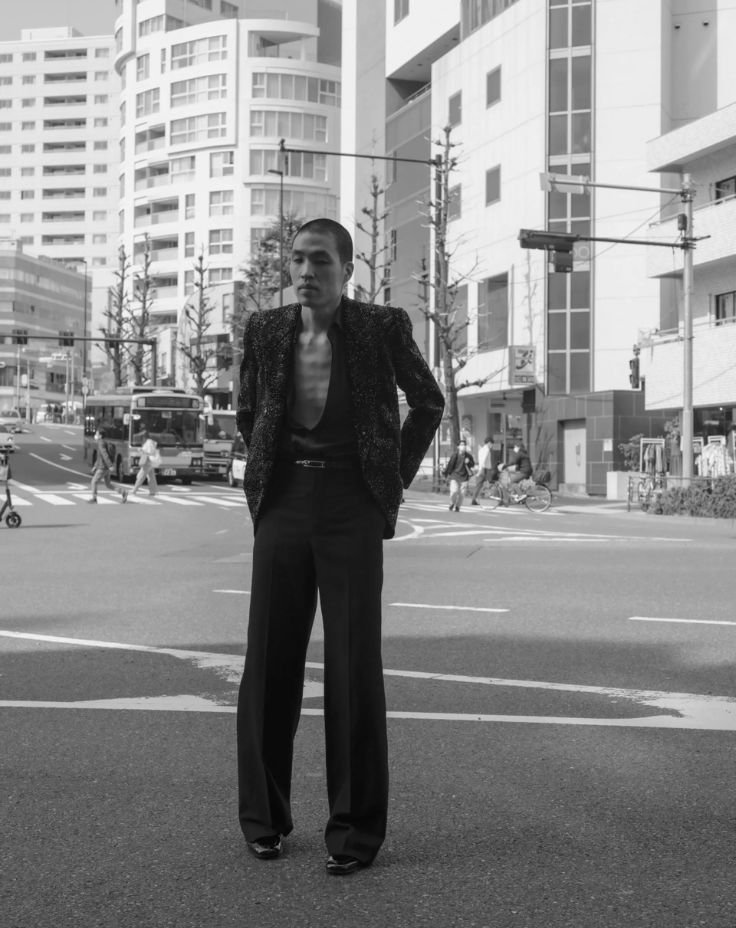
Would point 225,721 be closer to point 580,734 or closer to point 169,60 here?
point 580,734

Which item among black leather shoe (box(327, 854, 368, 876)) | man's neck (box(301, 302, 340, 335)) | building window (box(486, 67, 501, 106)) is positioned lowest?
black leather shoe (box(327, 854, 368, 876))

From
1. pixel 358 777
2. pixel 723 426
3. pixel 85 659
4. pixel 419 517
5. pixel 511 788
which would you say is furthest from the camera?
pixel 723 426

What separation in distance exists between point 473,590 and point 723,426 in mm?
26195

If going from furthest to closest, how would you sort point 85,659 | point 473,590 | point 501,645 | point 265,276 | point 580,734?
point 265,276, point 473,590, point 501,645, point 85,659, point 580,734

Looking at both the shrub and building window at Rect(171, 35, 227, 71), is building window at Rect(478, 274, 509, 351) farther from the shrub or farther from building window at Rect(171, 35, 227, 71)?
building window at Rect(171, 35, 227, 71)

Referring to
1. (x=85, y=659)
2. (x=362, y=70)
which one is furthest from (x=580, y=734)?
(x=362, y=70)

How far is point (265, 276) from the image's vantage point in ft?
241

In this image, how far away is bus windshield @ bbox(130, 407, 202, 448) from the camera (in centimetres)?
4325

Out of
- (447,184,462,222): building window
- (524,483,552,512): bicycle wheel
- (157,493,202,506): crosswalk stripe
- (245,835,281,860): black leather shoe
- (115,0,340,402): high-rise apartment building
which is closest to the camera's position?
(245,835,281,860): black leather shoe

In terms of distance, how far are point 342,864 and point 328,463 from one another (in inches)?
42.4

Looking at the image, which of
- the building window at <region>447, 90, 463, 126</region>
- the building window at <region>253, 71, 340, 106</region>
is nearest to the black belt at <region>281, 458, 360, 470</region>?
the building window at <region>447, 90, 463, 126</region>

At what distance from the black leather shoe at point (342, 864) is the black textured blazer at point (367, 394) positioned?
0.90 metres

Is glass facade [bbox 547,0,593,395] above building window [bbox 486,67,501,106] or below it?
below

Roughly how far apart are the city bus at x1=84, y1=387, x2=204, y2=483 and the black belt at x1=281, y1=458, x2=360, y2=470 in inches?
1520
